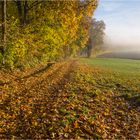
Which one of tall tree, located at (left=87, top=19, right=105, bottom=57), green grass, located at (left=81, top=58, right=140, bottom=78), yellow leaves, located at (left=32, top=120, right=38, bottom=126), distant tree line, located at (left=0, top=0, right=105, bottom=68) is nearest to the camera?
yellow leaves, located at (left=32, top=120, right=38, bottom=126)

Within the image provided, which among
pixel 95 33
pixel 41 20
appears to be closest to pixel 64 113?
pixel 41 20

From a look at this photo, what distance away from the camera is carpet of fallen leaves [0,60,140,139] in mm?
10422

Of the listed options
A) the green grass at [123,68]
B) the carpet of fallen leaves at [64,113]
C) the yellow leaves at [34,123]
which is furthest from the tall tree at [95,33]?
the yellow leaves at [34,123]

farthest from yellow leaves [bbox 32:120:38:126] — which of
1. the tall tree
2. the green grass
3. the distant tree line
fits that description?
the tall tree

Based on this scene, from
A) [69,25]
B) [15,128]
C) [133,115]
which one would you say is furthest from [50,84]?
[69,25]

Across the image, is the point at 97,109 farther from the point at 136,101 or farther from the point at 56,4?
the point at 56,4

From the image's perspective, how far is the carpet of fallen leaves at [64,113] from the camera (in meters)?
10.4

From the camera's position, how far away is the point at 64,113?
1248 cm

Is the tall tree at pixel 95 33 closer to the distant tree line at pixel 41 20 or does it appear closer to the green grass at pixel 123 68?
the green grass at pixel 123 68

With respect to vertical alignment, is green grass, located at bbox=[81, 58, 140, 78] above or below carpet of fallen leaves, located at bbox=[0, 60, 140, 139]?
below

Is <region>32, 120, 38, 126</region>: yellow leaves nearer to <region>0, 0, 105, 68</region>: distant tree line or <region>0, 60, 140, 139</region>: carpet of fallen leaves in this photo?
<region>0, 60, 140, 139</region>: carpet of fallen leaves

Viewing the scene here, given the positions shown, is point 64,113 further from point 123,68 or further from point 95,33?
point 95,33

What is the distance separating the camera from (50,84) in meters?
19.7

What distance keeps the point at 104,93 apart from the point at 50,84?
3767 mm
